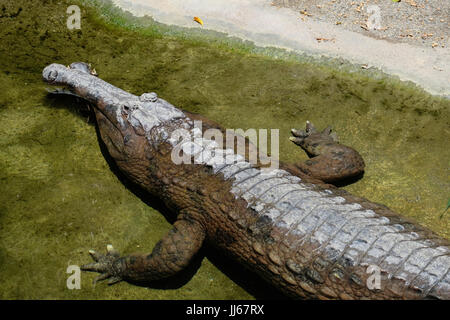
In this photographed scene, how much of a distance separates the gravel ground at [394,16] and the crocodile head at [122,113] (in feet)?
7.76

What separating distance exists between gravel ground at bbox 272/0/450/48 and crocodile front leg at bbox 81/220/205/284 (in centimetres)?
310

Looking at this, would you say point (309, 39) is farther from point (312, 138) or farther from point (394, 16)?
point (312, 138)

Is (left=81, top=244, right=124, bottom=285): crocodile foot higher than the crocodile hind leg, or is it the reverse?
the crocodile hind leg

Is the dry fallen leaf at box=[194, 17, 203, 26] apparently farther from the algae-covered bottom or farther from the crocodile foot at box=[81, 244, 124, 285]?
the crocodile foot at box=[81, 244, 124, 285]

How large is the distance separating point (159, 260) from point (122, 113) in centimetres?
130

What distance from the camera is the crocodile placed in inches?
113

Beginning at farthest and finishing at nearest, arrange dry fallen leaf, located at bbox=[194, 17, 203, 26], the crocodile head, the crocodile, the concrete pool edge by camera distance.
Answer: dry fallen leaf, located at bbox=[194, 17, 203, 26], the concrete pool edge, the crocodile head, the crocodile

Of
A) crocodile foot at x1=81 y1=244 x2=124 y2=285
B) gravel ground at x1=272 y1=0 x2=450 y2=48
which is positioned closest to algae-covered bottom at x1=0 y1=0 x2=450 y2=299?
crocodile foot at x1=81 y1=244 x2=124 y2=285

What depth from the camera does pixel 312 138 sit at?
4.28 meters

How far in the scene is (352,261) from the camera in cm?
288

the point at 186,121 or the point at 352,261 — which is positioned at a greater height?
the point at 186,121

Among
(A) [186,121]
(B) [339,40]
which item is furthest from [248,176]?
(B) [339,40]
